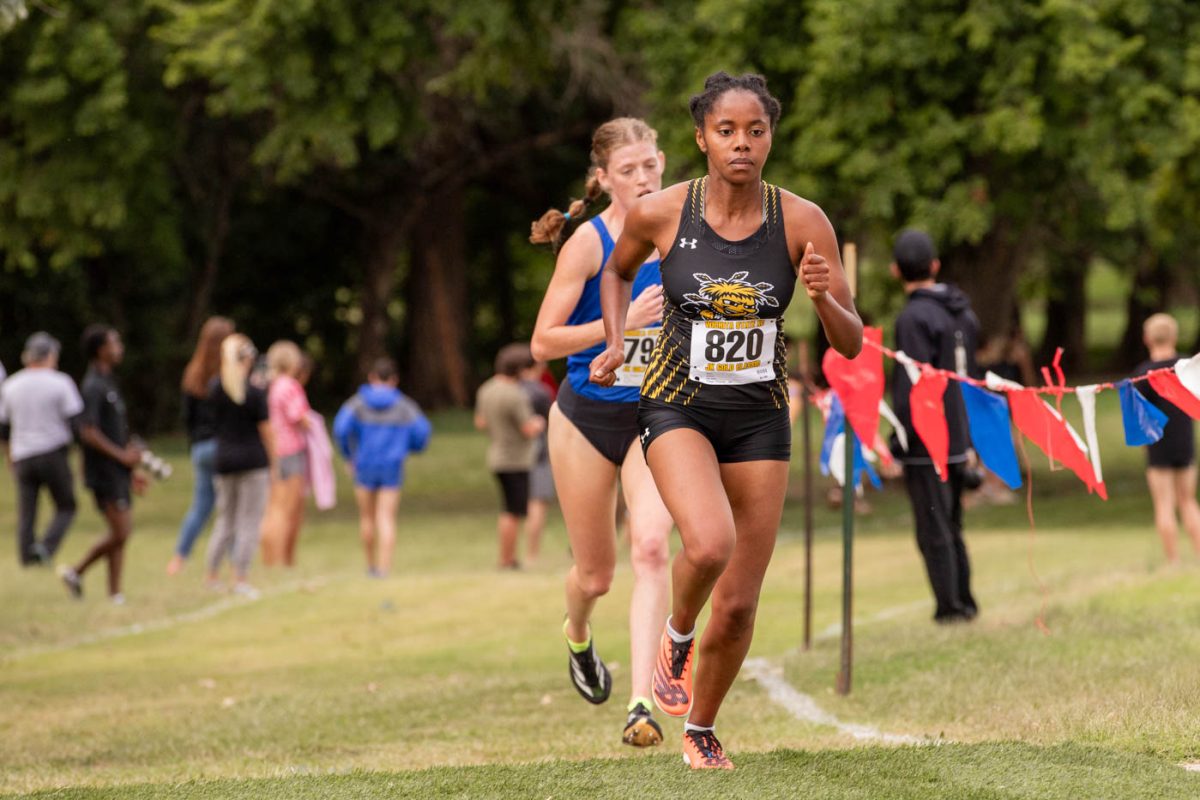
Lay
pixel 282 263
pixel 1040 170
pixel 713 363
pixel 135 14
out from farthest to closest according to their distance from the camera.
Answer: pixel 282 263, pixel 135 14, pixel 1040 170, pixel 713 363

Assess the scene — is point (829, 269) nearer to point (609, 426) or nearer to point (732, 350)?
point (732, 350)

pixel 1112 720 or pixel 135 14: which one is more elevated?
pixel 135 14

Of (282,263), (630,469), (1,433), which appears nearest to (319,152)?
(1,433)

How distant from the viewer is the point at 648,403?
581 centimetres

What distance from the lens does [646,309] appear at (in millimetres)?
6473

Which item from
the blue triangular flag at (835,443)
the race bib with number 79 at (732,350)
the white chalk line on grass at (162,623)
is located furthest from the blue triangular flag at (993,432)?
the white chalk line on grass at (162,623)

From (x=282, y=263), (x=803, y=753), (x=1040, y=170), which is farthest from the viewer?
(x=282, y=263)

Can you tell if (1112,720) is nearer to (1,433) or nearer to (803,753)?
(803,753)

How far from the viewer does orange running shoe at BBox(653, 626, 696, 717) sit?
6.02 meters

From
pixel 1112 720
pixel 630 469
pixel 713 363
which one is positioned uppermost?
pixel 713 363

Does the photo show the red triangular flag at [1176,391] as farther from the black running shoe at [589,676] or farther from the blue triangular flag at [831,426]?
the black running shoe at [589,676]

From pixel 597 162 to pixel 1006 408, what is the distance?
2726 millimetres

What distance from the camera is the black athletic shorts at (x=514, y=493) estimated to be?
667 inches

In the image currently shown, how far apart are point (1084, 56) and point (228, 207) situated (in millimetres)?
24629
